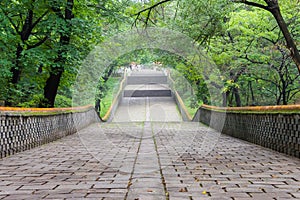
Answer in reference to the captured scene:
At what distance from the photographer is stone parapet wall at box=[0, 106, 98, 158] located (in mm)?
6049

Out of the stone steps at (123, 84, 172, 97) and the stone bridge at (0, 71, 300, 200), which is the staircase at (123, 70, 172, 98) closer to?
the stone steps at (123, 84, 172, 97)

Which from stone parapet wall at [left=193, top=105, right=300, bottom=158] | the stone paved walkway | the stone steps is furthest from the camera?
the stone steps

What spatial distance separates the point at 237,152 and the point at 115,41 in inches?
291

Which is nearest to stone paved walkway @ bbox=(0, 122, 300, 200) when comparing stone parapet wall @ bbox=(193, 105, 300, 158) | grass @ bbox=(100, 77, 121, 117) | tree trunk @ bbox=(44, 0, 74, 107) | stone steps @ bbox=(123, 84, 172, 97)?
stone parapet wall @ bbox=(193, 105, 300, 158)

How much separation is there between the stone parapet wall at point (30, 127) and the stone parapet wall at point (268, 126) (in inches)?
197

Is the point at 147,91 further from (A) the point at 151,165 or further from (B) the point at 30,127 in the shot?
(A) the point at 151,165

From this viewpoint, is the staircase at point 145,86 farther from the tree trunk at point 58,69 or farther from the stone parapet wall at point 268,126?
the stone parapet wall at point 268,126

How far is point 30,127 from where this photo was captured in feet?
23.7

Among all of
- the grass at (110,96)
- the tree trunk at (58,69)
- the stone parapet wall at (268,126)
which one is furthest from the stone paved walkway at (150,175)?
the grass at (110,96)

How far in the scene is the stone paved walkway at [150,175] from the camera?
3373 mm

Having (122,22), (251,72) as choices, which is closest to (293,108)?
(251,72)

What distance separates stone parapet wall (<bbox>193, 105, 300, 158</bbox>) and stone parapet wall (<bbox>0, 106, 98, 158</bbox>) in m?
5.00

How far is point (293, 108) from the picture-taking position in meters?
6.02

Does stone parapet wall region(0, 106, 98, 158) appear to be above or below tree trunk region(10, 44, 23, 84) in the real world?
below
